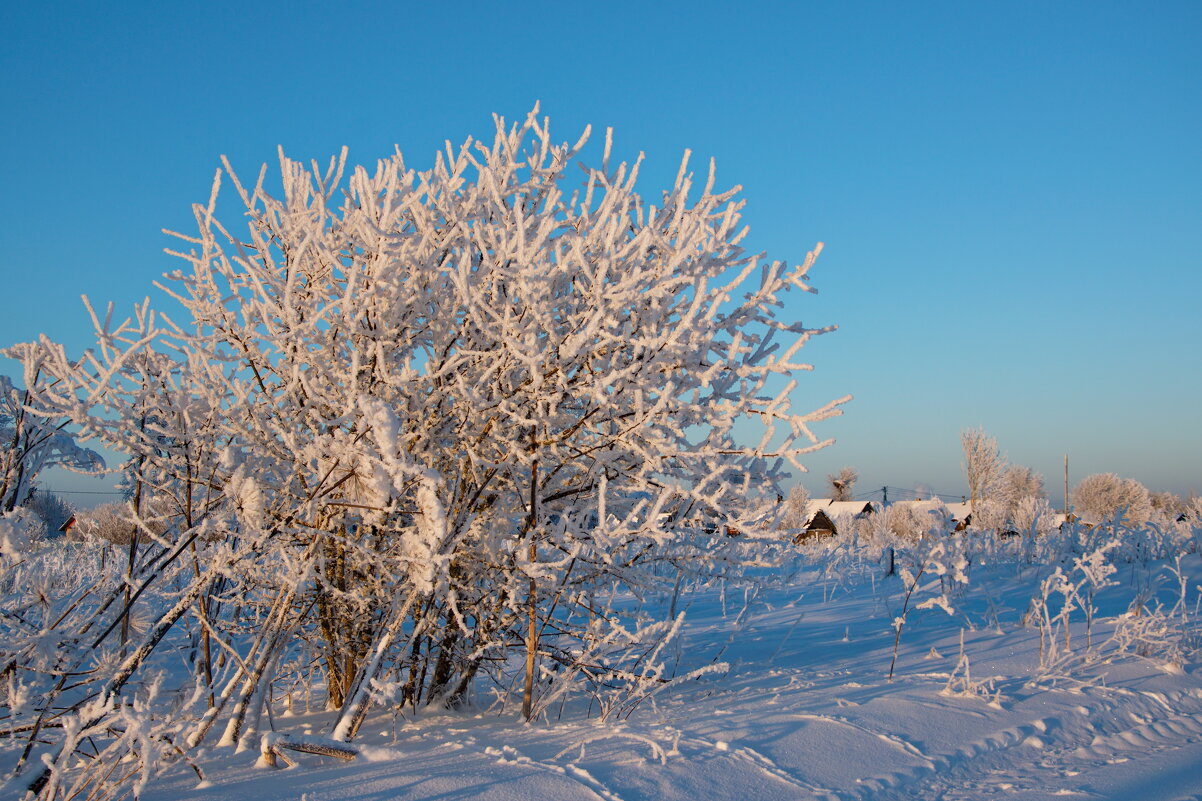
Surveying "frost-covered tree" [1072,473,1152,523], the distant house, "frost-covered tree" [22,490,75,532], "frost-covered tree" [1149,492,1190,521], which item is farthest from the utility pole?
"frost-covered tree" [22,490,75,532]

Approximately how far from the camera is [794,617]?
8211 millimetres

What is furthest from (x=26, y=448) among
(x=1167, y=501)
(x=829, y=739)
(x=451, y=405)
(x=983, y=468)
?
(x=1167, y=501)

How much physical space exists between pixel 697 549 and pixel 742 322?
52.0 inches

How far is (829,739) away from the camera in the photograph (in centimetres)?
357

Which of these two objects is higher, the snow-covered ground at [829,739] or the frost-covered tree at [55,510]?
the frost-covered tree at [55,510]

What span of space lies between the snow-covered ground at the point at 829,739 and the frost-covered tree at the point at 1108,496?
31.2 m

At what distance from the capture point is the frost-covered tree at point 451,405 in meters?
3.15

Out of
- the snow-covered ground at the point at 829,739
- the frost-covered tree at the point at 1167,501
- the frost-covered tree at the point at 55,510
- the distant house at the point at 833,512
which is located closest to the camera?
the snow-covered ground at the point at 829,739

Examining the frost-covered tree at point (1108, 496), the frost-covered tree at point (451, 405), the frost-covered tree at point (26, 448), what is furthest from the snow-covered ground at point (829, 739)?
the frost-covered tree at point (1108, 496)

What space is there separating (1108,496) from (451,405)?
38302 mm

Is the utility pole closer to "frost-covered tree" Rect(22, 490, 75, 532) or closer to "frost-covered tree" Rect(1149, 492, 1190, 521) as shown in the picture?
"frost-covered tree" Rect(1149, 492, 1190, 521)

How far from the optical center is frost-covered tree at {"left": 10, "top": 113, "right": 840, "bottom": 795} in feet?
10.3

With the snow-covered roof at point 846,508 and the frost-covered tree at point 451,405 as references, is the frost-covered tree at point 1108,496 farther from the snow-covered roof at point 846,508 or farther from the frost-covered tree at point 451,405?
the frost-covered tree at point 451,405

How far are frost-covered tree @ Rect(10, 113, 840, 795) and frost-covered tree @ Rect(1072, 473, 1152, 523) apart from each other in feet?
112
